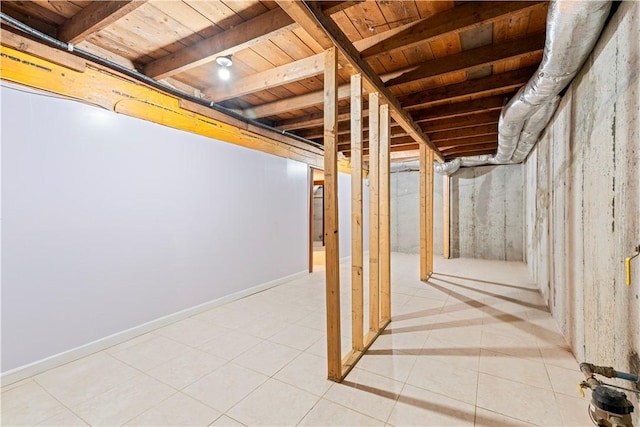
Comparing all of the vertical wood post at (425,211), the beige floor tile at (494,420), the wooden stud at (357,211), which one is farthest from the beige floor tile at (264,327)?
the vertical wood post at (425,211)

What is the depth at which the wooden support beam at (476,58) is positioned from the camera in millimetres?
2025

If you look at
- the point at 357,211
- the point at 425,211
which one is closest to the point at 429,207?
the point at 425,211

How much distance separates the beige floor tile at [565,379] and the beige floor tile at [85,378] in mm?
2695

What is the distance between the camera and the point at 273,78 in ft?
8.21

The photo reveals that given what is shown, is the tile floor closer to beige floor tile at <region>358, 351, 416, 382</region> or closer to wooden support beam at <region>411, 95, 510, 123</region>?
beige floor tile at <region>358, 351, 416, 382</region>

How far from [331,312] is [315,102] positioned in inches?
88.6

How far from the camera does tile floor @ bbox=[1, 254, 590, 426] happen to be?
150cm

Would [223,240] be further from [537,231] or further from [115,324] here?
[537,231]

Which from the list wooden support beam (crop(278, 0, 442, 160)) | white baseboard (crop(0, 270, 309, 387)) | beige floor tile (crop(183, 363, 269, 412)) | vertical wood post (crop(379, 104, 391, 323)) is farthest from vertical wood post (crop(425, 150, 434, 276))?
beige floor tile (crop(183, 363, 269, 412))

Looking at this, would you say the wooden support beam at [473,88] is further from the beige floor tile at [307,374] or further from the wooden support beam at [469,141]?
the beige floor tile at [307,374]

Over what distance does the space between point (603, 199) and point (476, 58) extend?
1.40m

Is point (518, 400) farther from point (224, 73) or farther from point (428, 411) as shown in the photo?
point (224, 73)

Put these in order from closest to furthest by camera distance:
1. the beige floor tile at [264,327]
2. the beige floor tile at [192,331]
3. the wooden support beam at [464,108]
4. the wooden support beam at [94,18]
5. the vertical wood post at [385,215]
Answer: the wooden support beam at [94,18] → the beige floor tile at [192,331] → the beige floor tile at [264,327] → the vertical wood post at [385,215] → the wooden support beam at [464,108]

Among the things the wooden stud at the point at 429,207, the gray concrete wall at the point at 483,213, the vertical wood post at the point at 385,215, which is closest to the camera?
the vertical wood post at the point at 385,215
